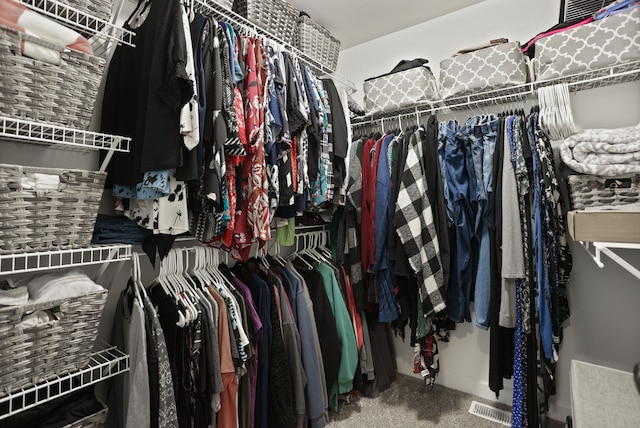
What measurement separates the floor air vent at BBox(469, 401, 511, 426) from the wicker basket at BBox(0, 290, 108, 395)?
6.11 ft

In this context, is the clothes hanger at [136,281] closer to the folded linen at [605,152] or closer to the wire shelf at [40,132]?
the wire shelf at [40,132]

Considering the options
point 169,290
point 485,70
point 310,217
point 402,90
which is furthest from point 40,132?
point 485,70

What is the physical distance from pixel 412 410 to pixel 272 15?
219 cm

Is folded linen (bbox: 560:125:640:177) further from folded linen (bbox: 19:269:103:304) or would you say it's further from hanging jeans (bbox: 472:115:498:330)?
folded linen (bbox: 19:269:103:304)

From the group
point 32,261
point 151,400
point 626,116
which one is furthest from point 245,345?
point 626,116

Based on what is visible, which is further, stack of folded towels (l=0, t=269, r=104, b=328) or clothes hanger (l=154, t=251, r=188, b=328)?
clothes hanger (l=154, t=251, r=188, b=328)

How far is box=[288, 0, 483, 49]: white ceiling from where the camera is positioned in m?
1.98

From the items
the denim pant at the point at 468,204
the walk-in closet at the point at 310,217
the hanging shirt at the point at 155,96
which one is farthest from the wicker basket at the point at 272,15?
the denim pant at the point at 468,204

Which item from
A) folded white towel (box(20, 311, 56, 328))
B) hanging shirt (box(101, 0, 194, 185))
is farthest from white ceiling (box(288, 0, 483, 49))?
folded white towel (box(20, 311, 56, 328))

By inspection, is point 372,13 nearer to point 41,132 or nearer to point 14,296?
point 41,132

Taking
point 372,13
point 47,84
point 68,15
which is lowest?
point 47,84

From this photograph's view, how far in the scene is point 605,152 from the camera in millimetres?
1281

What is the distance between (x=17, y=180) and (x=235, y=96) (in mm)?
710

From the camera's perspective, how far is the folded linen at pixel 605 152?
1231 millimetres
